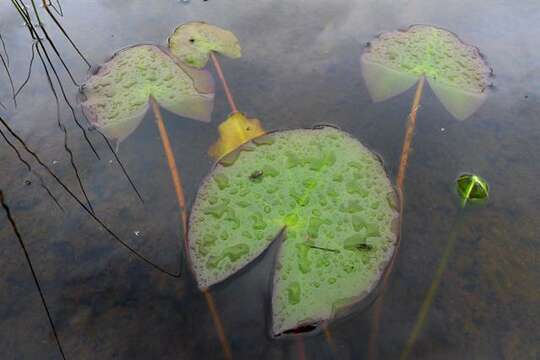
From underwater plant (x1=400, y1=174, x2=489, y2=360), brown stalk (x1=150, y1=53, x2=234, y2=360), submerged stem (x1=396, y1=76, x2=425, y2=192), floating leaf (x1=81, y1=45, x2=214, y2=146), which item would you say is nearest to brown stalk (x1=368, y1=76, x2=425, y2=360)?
submerged stem (x1=396, y1=76, x2=425, y2=192)

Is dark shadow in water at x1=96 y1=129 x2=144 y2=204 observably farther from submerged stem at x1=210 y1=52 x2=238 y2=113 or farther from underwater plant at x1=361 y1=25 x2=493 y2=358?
underwater plant at x1=361 y1=25 x2=493 y2=358

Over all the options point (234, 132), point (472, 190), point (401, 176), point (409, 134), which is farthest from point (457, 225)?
point (234, 132)

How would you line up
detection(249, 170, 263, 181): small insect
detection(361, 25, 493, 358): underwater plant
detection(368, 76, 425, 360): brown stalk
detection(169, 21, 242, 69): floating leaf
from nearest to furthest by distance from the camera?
detection(368, 76, 425, 360): brown stalk < detection(249, 170, 263, 181): small insect < detection(361, 25, 493, 358): underwater plant < detection(169, 21, 242, 69): floating leaf

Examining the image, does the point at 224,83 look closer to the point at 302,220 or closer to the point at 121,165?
the point at 121,165

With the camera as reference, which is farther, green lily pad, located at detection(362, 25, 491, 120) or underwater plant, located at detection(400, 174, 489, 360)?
green lily pad, located at detection(362, 25, 491, 120)

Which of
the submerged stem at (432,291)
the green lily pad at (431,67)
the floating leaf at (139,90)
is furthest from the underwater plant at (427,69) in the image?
the floating leaf at (139,90)

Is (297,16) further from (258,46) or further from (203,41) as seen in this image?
(203,41)
